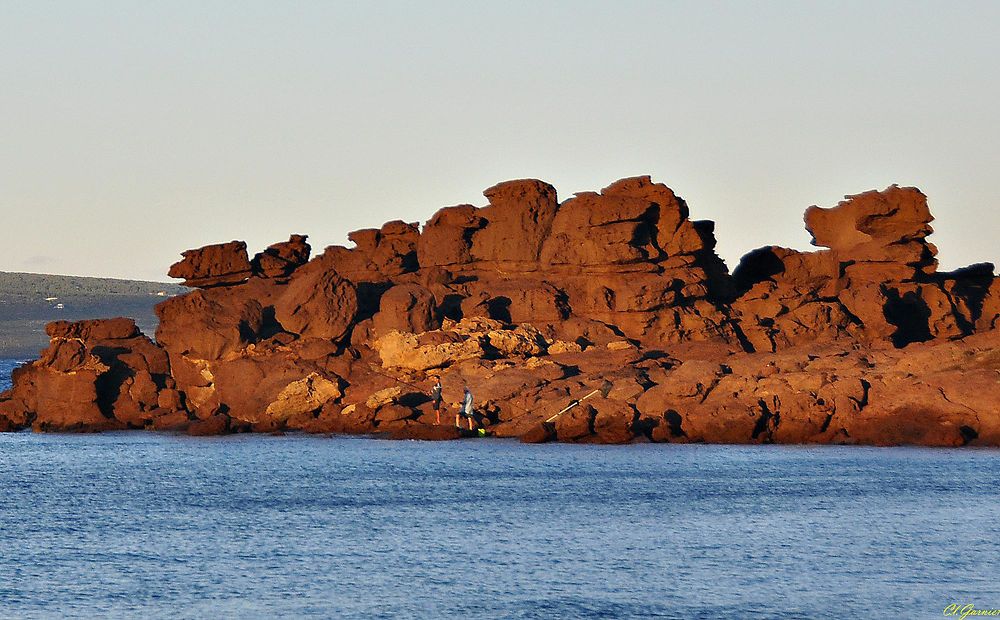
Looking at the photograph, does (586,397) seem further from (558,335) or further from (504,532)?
(504,532)

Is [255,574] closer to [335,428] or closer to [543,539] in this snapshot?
[543,539]

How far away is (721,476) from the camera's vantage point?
46.9 meters

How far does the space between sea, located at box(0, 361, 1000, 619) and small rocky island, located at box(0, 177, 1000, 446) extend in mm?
2735

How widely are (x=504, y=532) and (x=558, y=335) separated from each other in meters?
29.3

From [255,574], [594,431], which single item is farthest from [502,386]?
[255,574]

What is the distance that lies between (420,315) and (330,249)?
10399 millimetres

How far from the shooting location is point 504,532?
120 ft

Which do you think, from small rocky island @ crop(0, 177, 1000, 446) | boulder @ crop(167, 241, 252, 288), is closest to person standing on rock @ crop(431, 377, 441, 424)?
small rocky island @ crop(0, 177, 1000, 446)

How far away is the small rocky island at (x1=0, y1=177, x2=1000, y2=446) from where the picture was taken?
56219mm

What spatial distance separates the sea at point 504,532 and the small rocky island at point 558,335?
8.97 feet

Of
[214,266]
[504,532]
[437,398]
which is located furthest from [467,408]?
[504,532]

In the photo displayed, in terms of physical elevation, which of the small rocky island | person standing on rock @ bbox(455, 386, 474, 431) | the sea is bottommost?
the sea

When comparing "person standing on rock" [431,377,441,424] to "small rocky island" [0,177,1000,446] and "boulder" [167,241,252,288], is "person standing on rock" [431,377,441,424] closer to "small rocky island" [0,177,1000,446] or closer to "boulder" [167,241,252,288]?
"small rocky island" [0,177,1000,446]

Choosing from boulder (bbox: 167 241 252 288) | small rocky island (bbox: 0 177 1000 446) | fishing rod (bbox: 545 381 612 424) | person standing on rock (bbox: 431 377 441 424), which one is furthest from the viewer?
boulder (bbox: 167 241 252 288)
